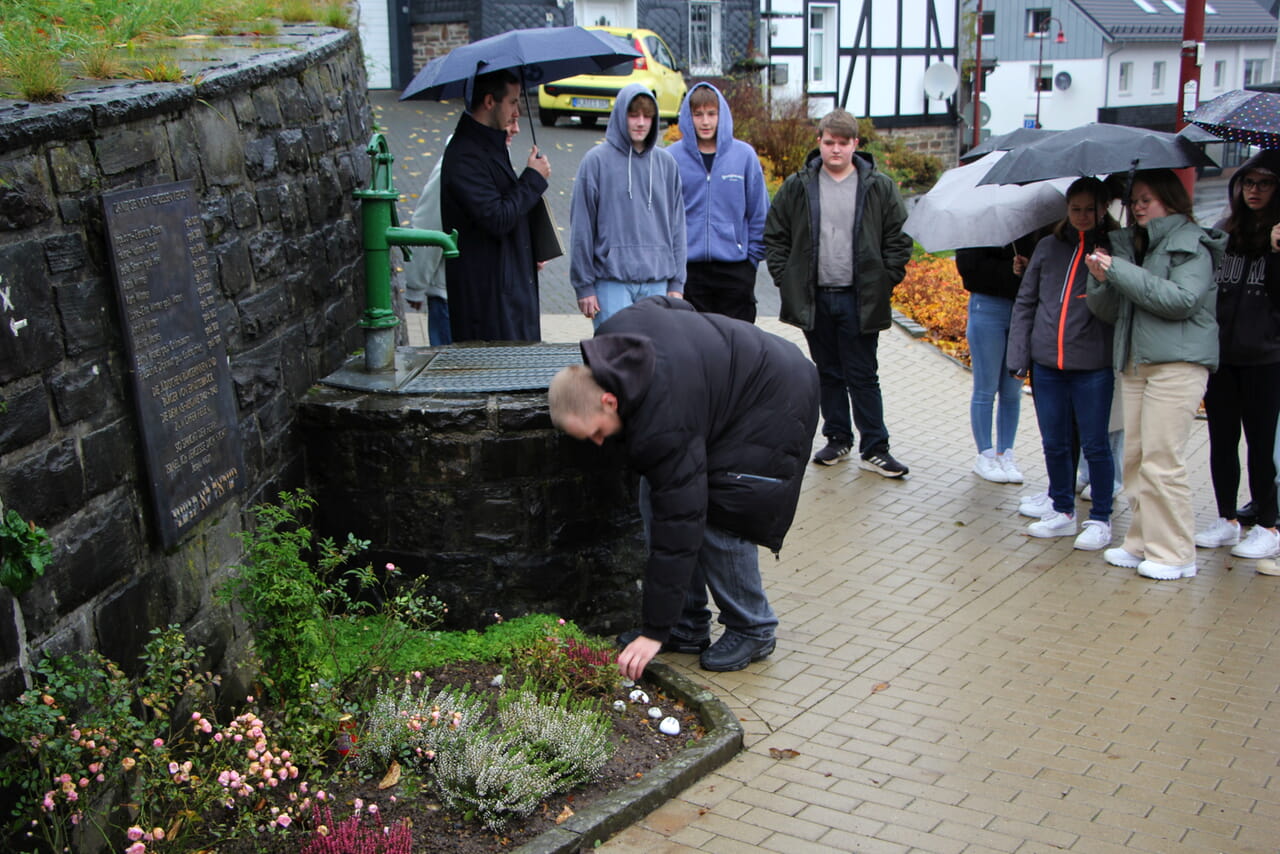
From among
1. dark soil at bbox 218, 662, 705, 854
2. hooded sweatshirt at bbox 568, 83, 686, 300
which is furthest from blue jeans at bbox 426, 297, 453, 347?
dark soil at bbox 218, 662, 705, 854

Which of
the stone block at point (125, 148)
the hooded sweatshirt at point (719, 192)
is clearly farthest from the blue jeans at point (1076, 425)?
the stone block at point (125, 148)

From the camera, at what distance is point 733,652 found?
16.5ft

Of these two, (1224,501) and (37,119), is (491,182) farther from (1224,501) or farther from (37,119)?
(1224,501)

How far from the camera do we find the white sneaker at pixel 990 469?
24.7 feet

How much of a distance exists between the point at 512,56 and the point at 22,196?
10.3 feet

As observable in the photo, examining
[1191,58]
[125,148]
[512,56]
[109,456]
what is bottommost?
[109,456]

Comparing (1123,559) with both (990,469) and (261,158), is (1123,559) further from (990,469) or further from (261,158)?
(261,158)

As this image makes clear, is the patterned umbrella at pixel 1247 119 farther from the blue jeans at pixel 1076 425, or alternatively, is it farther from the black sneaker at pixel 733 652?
the black sneaker at pixel 733 652

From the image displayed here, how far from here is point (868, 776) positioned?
4238mm

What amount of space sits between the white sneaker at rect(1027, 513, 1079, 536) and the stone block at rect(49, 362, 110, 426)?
4748 mm

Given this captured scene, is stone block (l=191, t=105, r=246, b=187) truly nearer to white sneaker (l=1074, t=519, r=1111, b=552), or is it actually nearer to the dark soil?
the dark soil

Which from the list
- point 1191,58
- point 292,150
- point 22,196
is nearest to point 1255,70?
point 1191,58

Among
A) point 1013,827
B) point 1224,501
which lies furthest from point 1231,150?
point 1013,827

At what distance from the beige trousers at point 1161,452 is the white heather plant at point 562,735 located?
3063 millimetres
